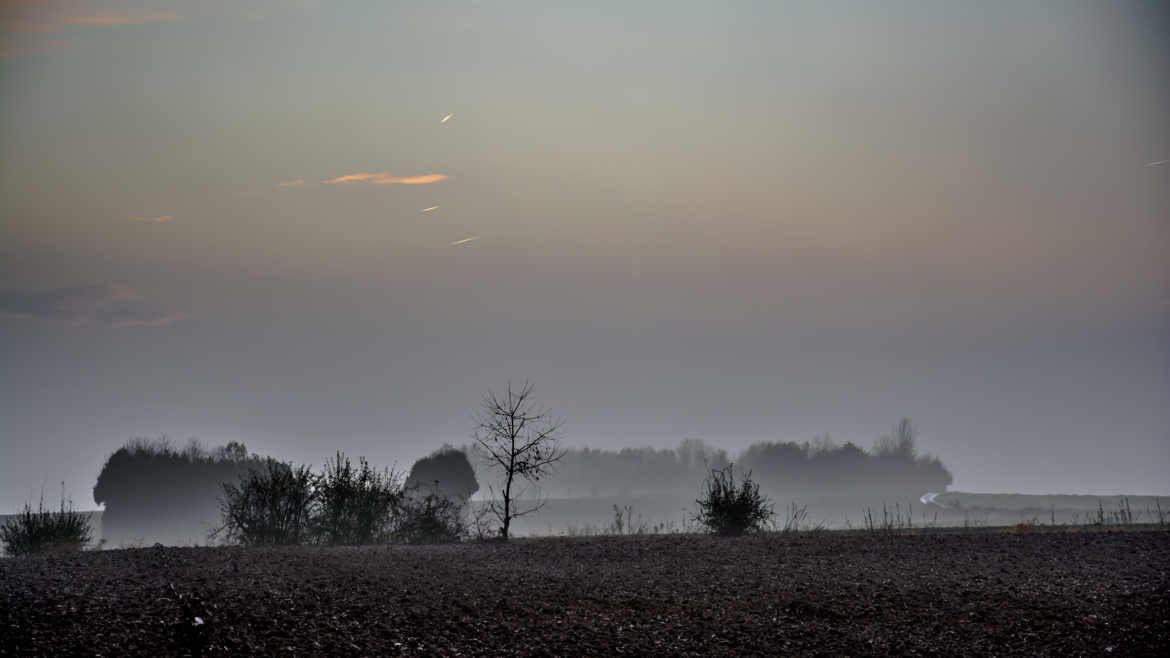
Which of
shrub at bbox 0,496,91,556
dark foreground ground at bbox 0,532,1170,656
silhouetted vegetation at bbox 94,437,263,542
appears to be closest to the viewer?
dark foreground ground at bbox 0,532,1170,656

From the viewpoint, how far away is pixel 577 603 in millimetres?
12188

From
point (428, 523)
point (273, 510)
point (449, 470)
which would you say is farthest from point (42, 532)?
point (449, 470)

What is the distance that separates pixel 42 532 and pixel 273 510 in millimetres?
4420

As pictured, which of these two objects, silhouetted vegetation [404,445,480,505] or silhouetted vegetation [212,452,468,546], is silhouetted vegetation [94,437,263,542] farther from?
silhouetted vegetation [212,452,468,546]

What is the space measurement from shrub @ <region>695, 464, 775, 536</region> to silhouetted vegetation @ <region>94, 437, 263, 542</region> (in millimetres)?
26736

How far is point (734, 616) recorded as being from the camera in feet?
38.9

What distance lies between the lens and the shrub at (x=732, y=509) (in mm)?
21703

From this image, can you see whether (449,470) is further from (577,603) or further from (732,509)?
(577,603)

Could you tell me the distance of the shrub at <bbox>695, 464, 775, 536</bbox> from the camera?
21703 millimetres

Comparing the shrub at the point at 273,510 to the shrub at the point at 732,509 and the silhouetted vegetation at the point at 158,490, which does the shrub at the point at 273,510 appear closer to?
the shrub at the point at 732,509

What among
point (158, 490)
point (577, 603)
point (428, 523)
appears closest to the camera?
point (577, 603)

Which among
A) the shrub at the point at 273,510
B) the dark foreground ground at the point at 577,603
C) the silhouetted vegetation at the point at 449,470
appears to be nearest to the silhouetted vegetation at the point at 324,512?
the shrub at the point at 273,510

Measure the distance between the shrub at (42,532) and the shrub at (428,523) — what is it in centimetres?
653

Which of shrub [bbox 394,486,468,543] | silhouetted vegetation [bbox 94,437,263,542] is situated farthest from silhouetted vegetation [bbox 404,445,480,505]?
shrub [bbox 394,486,468,543]
